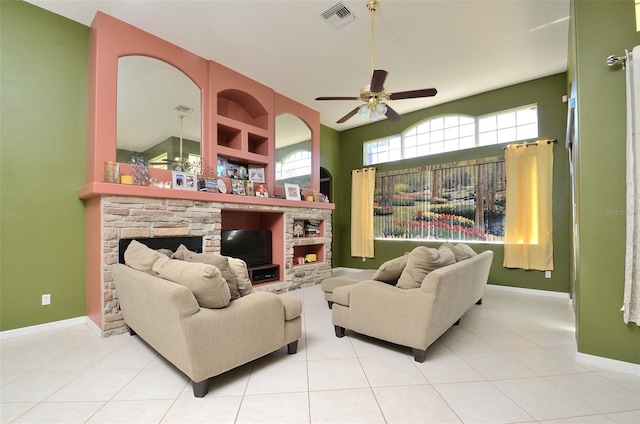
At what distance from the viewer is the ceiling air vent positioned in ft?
9.75

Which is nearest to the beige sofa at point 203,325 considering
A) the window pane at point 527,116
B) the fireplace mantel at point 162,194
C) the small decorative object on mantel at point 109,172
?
Result: the fireplace mantel at point 162,194

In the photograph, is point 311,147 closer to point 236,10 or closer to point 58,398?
point 236,10

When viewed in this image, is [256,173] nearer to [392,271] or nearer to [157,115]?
[157,115]

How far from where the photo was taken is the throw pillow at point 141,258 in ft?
7.87

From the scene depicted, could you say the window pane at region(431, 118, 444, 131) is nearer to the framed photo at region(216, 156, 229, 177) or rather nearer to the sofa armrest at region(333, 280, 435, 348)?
the framed photo at region(216, 156, 229, 177)

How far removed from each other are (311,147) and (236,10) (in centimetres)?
284

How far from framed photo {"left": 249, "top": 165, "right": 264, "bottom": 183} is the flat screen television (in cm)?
87

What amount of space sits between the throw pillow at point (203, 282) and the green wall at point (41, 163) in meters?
2.04

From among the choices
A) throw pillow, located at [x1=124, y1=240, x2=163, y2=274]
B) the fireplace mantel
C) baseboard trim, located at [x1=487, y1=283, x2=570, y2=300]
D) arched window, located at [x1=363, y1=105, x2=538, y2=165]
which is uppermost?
arched window, located at [x1=363, y1=105, x2=538, y2=165]

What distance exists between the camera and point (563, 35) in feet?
11.4

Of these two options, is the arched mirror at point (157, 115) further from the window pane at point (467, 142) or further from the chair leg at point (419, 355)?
the window pane at point (467, 142)

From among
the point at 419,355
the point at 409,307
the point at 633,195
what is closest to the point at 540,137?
the point at 633,195

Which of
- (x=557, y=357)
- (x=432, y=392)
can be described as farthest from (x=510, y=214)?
(x=432, y=392)

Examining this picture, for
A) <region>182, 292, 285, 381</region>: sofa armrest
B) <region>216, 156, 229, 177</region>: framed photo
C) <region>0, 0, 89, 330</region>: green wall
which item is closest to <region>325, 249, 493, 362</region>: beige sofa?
<region>182, 292, 285, 381</region>: sofa armrest
